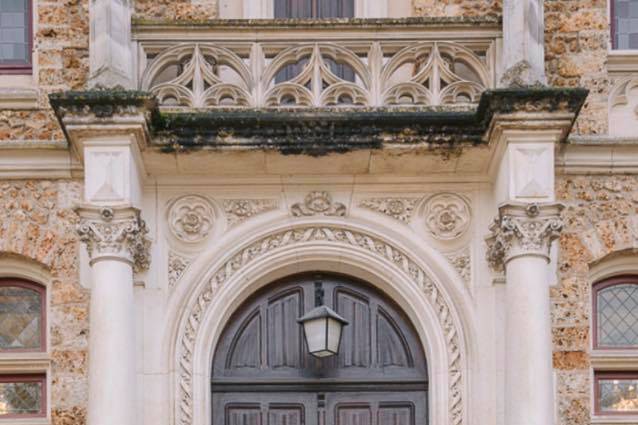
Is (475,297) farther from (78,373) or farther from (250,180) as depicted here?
(78,373)

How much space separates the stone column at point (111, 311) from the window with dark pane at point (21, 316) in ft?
4.09

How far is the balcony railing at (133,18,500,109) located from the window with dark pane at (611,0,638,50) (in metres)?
1.50

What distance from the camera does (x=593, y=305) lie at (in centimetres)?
1662

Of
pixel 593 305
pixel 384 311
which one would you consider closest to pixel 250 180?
pixel 384 311

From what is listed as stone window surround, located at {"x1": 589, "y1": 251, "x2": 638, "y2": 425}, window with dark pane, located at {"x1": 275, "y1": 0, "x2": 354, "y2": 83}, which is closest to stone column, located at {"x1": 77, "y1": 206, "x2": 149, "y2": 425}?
window with dark pane, located at {"x1": 275, "y1": 0, "x2": 354, "y2": 83}

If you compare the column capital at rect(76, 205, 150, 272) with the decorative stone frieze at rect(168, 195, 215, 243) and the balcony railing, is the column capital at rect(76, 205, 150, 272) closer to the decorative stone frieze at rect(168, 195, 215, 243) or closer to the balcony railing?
the decorative stone frieze at rect(168, 195, 215, 243)

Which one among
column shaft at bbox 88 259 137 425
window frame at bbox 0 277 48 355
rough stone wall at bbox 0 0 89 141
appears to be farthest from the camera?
rough stone wall at bbox 0 0 89 141

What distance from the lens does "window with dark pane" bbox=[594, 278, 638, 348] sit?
1666 centimetres

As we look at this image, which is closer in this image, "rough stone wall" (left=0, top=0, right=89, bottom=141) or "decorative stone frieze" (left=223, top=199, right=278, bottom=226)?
"decorative stone frieze" (left=223, top=199, right=278, bottom=226)

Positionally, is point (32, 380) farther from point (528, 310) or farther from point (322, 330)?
point (528, 310)

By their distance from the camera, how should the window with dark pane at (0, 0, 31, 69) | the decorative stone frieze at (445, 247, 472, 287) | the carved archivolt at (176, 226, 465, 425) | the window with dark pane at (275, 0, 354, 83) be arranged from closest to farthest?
1. the carved archivolt at (176, 226, 465, 425)
2. the decorative stone frieze at (445, 247, 472, 287)
3. the window with dark pane at (0, 0, 31, 69)
4. the window with dark pane at (275, 0, 354, 83)

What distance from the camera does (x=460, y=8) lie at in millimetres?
17328

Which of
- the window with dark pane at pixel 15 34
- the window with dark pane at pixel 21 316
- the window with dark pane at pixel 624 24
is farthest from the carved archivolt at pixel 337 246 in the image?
the window with dark pane at pixel 624 24

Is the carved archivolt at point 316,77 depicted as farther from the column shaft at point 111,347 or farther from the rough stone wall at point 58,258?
the column shaft at point 111,347
